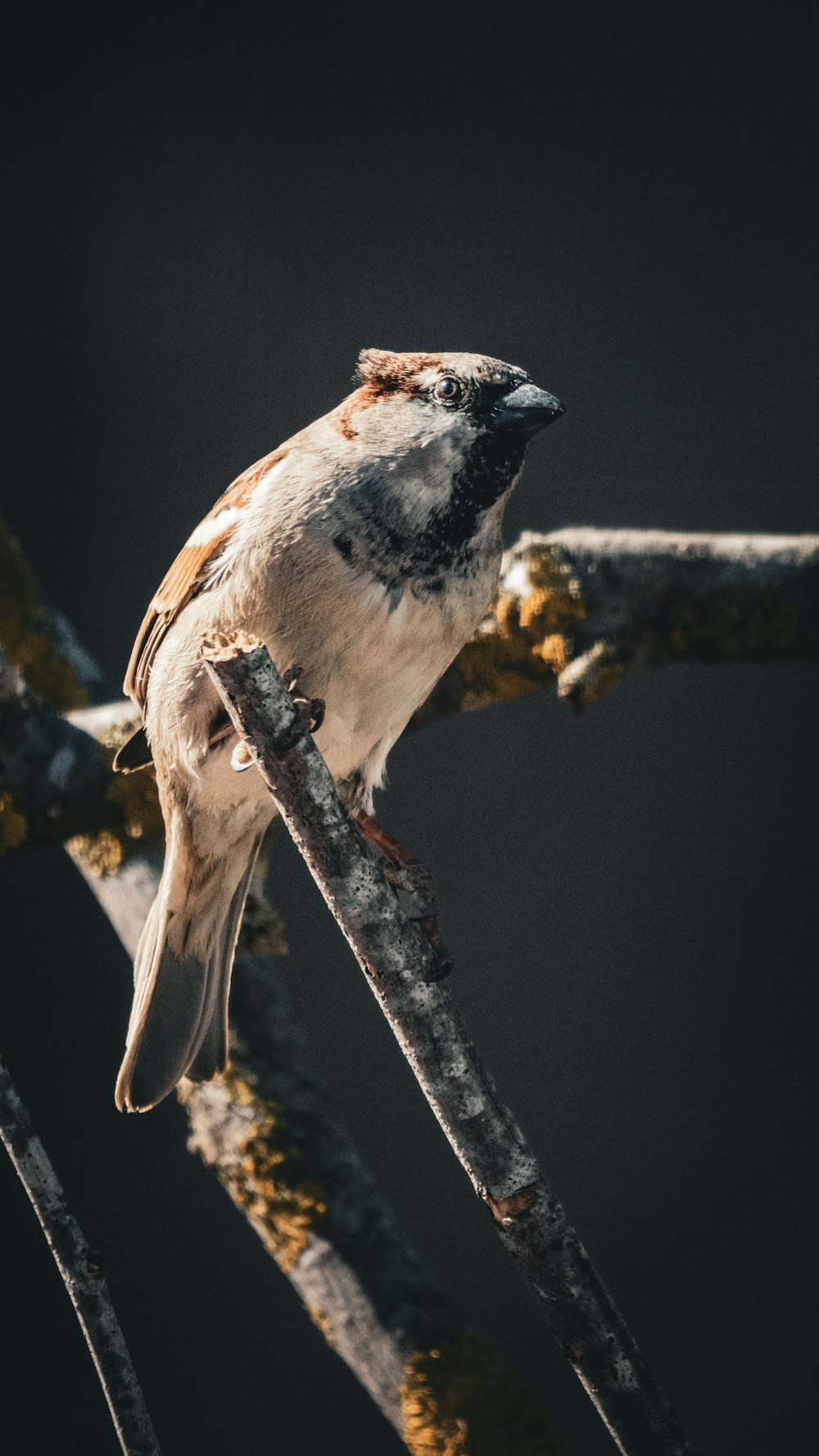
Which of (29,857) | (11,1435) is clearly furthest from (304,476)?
(11,1435)

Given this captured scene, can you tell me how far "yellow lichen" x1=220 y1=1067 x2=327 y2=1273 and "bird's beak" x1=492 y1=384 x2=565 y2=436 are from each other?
3.01 feet

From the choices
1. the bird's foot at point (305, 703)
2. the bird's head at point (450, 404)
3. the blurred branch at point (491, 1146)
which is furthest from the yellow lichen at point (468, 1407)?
the bird's head at point (450, 404)

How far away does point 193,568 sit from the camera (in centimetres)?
112

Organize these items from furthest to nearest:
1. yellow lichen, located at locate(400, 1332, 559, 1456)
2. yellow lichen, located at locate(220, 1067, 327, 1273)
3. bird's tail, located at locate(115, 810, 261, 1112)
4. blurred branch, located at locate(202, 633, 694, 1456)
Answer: yellow lichen, located at locate(220, 1067, 327, 1273) < yellow lichen, located at locate(400, 1332, 559, 1456) < bird's tail, located at locate(115, 810, 261, 1112) < blurred branch, located at locate(202, 633, 694, 1456)

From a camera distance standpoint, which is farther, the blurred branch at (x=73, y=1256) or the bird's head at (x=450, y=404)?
the bird's head at (x=450, y=404)

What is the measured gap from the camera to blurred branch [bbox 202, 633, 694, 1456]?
0.87m

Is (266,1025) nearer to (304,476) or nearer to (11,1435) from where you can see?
(304,476)

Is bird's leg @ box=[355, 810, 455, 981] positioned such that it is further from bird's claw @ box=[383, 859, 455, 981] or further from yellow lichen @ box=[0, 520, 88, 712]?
yellow lichen @ box=[0, 520, 88, 712]

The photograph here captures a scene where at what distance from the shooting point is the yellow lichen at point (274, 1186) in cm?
143

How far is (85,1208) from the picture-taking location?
2029 mm

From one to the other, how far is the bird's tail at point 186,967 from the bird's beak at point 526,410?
0.50 metres

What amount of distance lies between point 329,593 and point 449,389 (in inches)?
9.3

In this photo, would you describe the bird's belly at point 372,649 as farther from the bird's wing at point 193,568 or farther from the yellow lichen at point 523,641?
the yellow lichen at point 523,641

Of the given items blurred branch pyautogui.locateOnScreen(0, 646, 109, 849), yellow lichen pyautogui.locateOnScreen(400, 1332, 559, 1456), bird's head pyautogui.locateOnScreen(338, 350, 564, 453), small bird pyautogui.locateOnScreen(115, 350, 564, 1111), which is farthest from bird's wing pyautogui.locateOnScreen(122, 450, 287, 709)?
yellow lichen pyautogui.locateOnScreen(400, 1332, 559, 1456)
